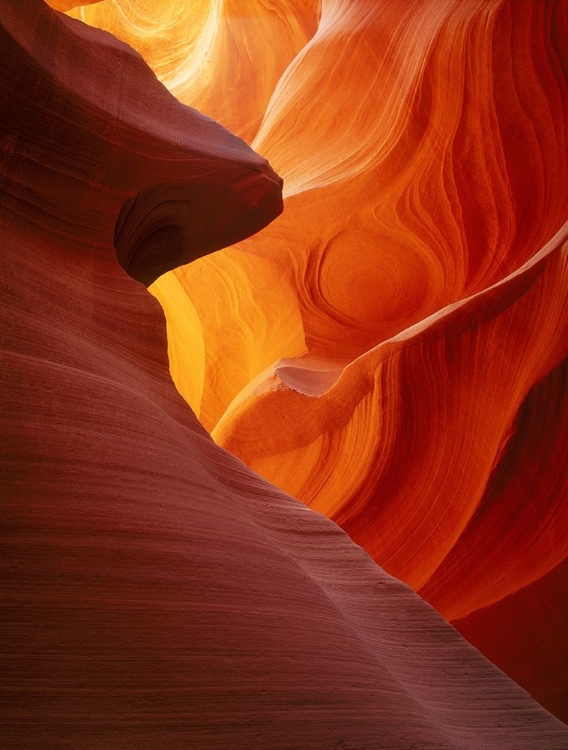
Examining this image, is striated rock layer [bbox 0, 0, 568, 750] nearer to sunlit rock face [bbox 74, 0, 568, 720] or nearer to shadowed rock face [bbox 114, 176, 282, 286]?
shadowed rock face [bbox 114, 176, 282, 286]

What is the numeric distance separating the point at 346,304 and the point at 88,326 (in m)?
3.85

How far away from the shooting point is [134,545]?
147 cm

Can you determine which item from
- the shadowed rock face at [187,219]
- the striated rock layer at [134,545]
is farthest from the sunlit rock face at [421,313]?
the striated rock layer at [134,545]

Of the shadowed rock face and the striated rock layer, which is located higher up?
the shadowed rock face

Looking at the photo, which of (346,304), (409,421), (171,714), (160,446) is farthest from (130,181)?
(346,304)

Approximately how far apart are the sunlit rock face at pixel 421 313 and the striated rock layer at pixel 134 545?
1787 millimetres

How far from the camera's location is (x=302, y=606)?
1.64 m

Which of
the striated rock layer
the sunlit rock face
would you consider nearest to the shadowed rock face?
the striated rock layer

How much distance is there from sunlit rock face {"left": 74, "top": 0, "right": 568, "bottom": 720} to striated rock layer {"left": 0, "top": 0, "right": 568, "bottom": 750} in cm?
179

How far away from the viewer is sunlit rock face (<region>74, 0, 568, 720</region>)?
375 centimetres

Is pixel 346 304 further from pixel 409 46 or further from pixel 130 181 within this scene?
pixel 130 181

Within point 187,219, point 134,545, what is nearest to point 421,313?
point 187,219

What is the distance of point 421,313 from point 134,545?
14.5ft

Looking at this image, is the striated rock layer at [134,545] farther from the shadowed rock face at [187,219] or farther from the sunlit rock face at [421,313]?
the sunlit rock face at [421,313]
